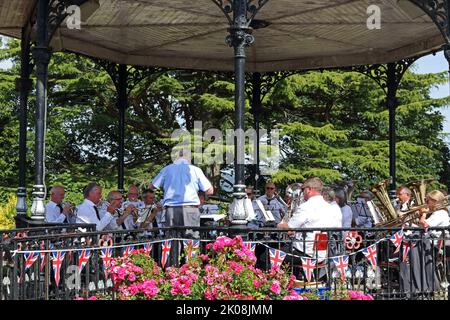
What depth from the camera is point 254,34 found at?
14.7m

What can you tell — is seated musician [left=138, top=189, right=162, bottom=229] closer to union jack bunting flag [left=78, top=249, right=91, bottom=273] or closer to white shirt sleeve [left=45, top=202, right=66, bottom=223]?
white shirt sleeve [left=45, top=202, right=66, bottom=223]

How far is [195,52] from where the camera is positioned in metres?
16.2

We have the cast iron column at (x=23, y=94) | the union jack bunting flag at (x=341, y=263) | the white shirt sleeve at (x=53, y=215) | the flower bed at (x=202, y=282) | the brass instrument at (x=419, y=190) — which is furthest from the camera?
the cast iron column at (x=23, y=94)

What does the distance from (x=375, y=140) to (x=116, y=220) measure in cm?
1819

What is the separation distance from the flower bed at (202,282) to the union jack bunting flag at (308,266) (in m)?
1.52

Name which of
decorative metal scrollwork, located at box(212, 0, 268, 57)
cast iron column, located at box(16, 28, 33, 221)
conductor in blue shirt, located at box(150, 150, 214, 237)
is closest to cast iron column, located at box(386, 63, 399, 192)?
conductor in blue shirt, located at box(150, 150, 214, 237)

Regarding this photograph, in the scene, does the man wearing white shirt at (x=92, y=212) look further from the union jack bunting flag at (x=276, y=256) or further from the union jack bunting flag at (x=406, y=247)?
the union jack bunting flag at (x=406, y=247)

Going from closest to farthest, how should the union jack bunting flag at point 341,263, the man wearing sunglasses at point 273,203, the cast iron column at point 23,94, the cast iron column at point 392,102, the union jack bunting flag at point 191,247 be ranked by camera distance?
the union jack bunting flag at point 191,247 → the union jack bunting flag at point 341,263 → the cast iron column at point 23,94 → the man wearing sunglasses at point 273,203 → the cast iron column at point 392,102

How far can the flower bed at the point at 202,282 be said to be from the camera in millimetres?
6938

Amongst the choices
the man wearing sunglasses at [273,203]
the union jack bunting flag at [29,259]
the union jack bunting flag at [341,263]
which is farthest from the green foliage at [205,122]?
the union jack bunting flag at [29,259]

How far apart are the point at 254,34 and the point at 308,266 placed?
670 cm

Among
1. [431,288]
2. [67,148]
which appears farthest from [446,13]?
[67,148]
